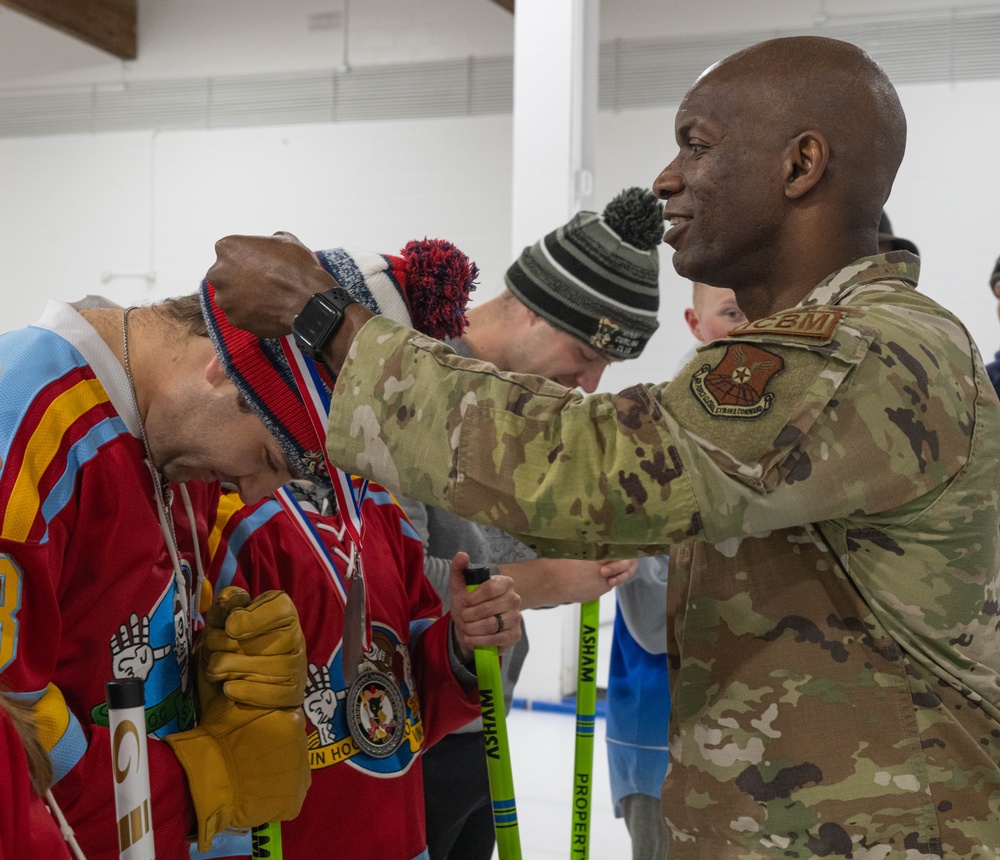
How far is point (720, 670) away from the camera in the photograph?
3.96 feet

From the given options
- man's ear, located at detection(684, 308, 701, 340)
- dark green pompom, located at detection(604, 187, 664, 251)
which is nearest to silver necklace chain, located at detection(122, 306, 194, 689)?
dark green pompom, located at detection(604, 187, 664, 251)

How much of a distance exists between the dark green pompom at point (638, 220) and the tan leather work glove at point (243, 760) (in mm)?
1482

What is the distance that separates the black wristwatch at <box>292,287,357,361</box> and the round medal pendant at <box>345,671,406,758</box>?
0.72 m

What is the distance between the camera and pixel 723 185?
48.9 inches

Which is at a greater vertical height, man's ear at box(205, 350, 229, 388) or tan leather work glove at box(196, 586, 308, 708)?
man's ear at box(205, 350, 229, 388)

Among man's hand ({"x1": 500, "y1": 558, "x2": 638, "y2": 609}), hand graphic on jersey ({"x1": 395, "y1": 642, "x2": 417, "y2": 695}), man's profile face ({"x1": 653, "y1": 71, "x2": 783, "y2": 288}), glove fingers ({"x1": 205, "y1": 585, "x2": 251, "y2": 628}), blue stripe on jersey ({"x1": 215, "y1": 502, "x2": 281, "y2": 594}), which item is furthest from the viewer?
man's hand ({"x1": 500, "y1": 558, "x2": 638, "y2": 609})

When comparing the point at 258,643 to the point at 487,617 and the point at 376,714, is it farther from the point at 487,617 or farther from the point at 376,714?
the point at 487,617

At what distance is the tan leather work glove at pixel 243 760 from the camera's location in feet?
4.65

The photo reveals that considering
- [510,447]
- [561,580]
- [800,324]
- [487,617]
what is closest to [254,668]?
[487,617]

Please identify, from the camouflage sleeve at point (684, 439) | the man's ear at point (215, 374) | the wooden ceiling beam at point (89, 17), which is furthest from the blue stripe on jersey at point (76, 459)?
the wooden ceiling beam at point (89, 17)

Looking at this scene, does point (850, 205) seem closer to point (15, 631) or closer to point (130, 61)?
point (15, 631)

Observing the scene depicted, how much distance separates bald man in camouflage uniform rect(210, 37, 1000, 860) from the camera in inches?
40.4

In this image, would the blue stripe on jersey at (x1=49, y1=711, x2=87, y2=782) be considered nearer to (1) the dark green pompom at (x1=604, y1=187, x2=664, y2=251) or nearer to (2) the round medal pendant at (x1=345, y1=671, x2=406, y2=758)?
(2) the round medal pendant at (x1=345, y1=671, x2=406, y2=758)

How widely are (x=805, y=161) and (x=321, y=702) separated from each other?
3.36 ft
